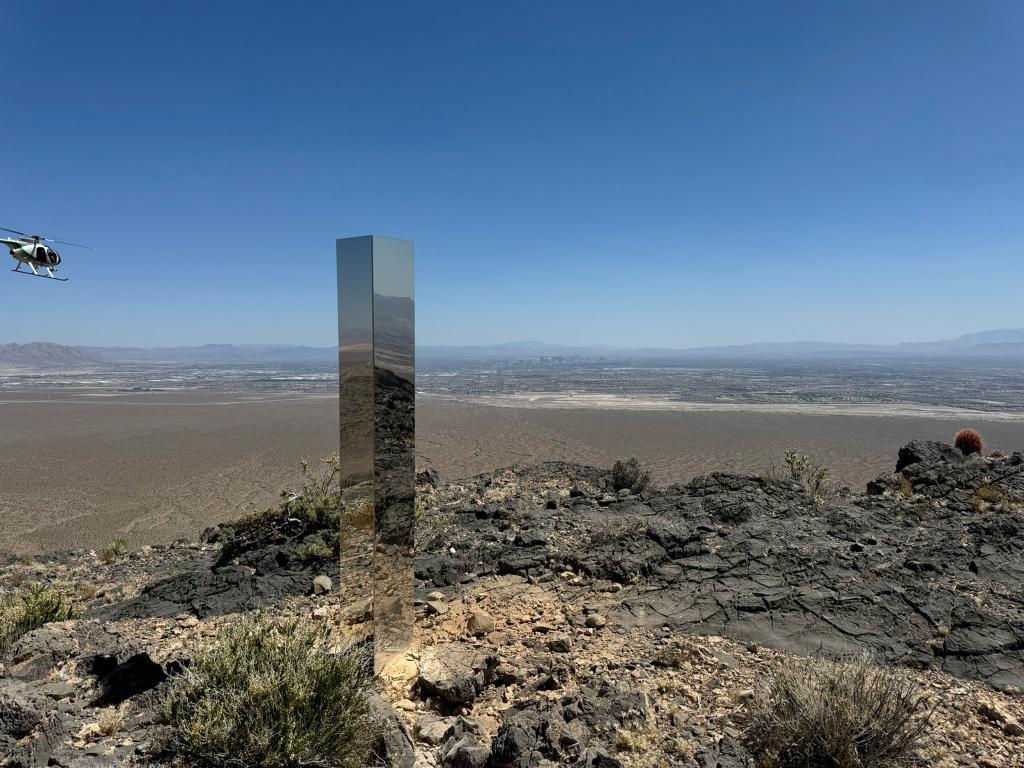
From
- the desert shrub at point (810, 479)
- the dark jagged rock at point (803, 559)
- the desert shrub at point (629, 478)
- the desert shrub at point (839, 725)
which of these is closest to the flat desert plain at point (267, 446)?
the desert shrub at point (629, 478)

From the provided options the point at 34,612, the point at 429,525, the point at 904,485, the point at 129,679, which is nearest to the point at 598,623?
the point at 129,679

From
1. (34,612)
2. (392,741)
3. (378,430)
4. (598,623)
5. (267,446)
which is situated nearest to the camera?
(392,741)

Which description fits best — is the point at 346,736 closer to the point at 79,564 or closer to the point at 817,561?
the point at 817,561

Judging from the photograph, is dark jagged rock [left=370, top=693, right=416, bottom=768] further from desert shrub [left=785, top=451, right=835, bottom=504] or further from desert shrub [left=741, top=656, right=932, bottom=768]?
desert shrub [left=785, top=451, right=835, bottom=504]

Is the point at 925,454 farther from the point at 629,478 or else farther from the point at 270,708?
the point at 270,708

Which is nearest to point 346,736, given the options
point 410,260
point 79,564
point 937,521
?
point 410,260
